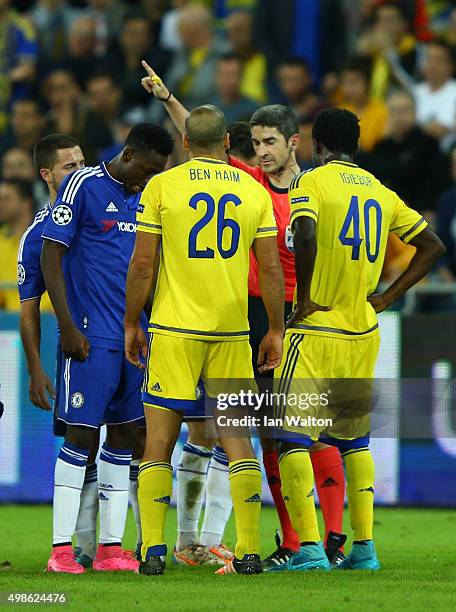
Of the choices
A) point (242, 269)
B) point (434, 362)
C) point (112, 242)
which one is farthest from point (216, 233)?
point (434, 362)

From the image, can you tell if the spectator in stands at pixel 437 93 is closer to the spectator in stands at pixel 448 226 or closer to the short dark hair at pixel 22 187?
the spectator in stands at pixel 448 226

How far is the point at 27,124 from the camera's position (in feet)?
51.5

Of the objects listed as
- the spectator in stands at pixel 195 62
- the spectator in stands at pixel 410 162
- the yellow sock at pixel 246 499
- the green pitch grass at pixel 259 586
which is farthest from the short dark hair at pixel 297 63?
the yellow sock at pixel 246 499

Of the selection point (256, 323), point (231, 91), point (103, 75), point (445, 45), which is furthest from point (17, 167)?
point (256, 323)

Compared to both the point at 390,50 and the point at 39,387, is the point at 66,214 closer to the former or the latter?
the point at 39,387

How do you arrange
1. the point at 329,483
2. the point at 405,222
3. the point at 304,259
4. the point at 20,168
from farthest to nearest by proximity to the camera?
the point at 20,168 < the point at 329,483 < the point at 405,222 < the point at 304,259

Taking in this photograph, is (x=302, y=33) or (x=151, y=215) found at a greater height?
(x=302, y=33)

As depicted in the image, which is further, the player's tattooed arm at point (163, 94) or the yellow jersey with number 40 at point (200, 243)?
the player's tattooed arm at point (163, 94)

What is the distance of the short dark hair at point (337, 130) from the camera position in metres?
7.28

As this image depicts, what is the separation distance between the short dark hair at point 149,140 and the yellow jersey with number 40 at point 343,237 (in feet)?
2.39

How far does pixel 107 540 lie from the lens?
752 cm

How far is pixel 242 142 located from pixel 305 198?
1.32 metres

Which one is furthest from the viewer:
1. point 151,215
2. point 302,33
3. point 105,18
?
point 105,18

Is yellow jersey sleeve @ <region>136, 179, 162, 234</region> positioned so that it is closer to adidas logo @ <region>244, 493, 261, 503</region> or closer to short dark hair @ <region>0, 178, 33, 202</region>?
adidas logo @ <region>244, 493, 261, 503</region>
